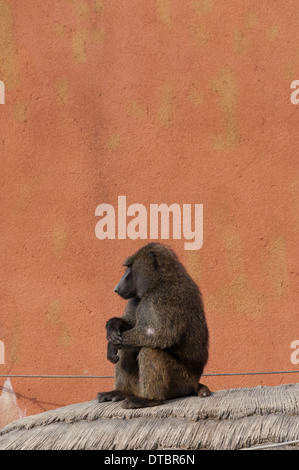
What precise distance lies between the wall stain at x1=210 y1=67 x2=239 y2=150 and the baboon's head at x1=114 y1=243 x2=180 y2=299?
223 centimetres

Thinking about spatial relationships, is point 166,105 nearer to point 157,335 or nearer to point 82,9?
point 82,9

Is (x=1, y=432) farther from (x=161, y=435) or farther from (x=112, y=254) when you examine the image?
(x=112, y=254)

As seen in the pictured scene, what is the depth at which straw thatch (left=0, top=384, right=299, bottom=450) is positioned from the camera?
314 centimetres

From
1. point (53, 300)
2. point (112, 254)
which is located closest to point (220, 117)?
point (112, 254)

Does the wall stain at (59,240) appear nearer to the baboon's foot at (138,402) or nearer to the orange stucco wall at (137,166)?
the orange stucco wall at (137,166)

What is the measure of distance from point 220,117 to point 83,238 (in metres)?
1.67

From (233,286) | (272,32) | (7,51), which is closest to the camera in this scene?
(233,286)

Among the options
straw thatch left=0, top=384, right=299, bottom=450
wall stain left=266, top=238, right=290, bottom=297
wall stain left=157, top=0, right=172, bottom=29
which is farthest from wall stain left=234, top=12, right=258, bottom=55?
straw thatch left=0, top=384, right=299, bottom=450

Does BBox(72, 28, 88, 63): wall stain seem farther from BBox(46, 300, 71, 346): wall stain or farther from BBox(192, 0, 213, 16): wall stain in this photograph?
BBox(46, 300, 71, 346): wall stain

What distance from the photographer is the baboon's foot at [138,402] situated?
369 cm

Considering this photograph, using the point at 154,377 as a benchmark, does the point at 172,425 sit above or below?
below

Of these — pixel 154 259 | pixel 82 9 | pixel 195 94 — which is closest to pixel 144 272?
pixel 154 259

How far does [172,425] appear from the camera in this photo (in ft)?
10.9

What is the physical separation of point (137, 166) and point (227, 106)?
987 mm
